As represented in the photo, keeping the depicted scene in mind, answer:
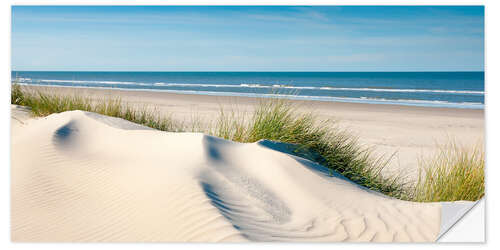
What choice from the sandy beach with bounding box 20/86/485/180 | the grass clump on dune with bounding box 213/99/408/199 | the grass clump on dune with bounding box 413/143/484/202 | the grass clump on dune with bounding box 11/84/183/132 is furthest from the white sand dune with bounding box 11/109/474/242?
the grass clump on dune with bounding box 11/84/183/132

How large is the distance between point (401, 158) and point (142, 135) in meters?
3.93

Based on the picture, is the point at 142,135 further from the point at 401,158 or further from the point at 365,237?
the point at 401,158

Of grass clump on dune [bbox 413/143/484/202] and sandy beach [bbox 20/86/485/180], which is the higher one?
sandy beach [bbox 20/86/485/180]

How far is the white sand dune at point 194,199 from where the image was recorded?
314 cm

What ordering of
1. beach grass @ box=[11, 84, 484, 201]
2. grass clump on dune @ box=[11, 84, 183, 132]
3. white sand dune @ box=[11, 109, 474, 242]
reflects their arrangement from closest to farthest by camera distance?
white sand dune @ box=[11, 109, 474, 242] → beach grass @ box=[11, 84, 484, 201] → grass clump on dune @ box=[11, 84, 183, 132]

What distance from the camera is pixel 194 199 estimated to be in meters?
3.23

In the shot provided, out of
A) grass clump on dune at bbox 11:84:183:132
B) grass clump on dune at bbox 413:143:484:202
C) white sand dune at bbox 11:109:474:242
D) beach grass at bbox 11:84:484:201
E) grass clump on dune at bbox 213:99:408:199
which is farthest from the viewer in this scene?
grass clump on dune at bbox 11:84:183:132

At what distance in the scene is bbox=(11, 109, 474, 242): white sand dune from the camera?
3145mm

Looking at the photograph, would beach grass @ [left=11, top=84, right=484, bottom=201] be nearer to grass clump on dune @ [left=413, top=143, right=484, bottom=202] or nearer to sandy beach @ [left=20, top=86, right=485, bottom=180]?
grass clump on dune @ [left=413, top=143, right=484, bottom=202]

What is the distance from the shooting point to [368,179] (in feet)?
15.2

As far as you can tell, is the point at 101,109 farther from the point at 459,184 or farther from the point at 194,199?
the point at 459,184

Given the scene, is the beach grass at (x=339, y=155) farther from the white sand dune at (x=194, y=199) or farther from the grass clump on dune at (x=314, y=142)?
the white sand dune at (x=194, y=199)

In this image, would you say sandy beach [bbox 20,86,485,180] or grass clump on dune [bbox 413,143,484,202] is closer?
grass clump on dune [bbox 413,143,484,202]

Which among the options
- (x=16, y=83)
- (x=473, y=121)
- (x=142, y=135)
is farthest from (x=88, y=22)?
(x=473, y=121)
